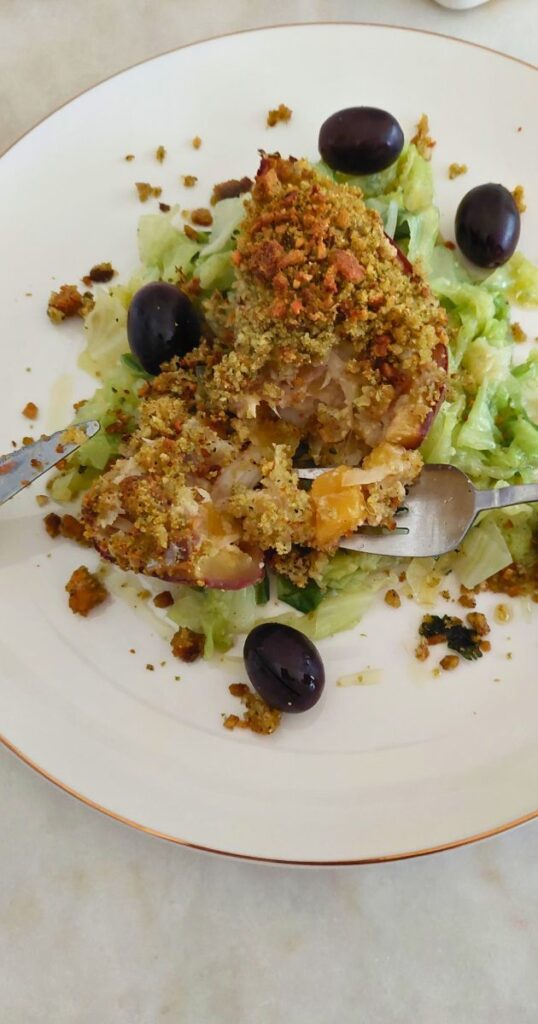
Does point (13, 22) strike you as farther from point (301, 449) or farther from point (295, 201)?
point (301, 449)

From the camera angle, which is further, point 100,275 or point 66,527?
point 100,275

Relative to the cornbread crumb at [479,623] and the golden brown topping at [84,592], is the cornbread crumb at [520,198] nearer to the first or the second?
the cornbread crumb at [479,623]

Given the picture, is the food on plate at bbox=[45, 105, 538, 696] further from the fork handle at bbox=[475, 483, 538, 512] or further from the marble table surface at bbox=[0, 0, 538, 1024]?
the marble table surface at bbox=[0, 0, 538, 1024]

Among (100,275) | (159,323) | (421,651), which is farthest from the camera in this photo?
(100,275)

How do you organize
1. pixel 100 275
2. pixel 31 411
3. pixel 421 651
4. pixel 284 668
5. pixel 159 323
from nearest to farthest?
pixel 284 668 < pixel 421 651 < pixel 159 323 < pixel 31 411 < pixel 100 275

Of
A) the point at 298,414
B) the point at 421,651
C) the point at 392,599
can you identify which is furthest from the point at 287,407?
the point at 421,651

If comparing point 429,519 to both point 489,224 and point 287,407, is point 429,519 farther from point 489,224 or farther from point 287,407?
point 489,224

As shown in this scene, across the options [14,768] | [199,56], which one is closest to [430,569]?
[14,768]
